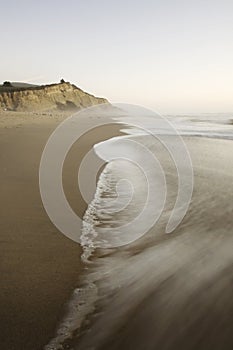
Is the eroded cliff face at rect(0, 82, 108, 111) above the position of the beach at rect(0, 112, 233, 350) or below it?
above

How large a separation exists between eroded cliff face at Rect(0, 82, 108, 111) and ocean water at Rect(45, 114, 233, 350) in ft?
115

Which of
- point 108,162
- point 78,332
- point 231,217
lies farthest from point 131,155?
point 78,332

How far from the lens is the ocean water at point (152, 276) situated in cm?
229

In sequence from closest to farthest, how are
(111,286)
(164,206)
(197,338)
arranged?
(197,338) → (111,286) → (164,206)

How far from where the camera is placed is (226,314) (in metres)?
2.50

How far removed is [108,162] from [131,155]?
1688 millimetres

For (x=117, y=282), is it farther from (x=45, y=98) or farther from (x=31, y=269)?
(x=45, y=98)

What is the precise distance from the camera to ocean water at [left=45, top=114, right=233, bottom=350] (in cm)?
229

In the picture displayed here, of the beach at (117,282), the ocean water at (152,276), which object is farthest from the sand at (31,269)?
the ocean water at (152,276)

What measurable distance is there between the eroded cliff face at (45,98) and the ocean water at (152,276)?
115 feet

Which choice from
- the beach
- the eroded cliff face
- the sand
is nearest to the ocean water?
the beach

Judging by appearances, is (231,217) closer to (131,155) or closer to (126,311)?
(126,311)

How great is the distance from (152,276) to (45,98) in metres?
51.0

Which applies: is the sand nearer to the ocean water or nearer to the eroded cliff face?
the ocean water
